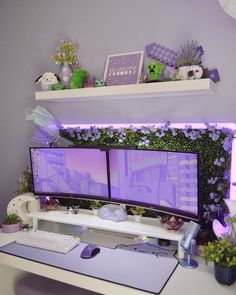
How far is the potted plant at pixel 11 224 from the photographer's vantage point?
1.96 meters

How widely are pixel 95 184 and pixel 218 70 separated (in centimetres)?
103

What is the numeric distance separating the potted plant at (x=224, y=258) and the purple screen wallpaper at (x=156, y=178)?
226mm

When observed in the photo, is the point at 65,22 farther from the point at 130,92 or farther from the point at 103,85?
the point at 130,92

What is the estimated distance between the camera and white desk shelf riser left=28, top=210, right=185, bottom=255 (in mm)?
1617

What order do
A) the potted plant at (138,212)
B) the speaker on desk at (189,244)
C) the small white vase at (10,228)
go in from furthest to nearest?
the small white vase at (10,228), the potted plant at (138,212), the speaker on desk at (189,244)

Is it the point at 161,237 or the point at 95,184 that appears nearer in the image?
the point at 161,237

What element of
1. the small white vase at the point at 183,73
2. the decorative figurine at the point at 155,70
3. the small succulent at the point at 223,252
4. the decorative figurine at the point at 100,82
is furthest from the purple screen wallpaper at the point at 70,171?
the small succulent at the point at 223,252

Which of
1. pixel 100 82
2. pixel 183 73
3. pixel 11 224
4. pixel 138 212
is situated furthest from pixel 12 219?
pixel 183 73

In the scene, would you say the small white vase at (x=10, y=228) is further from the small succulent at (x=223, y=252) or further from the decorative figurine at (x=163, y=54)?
the decorative figurine at (x=163, y=54)

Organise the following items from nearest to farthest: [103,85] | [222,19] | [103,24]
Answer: [222,19] < [103,85] < [103,24]

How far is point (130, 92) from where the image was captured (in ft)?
5.65

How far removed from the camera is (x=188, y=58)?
5.52 feet

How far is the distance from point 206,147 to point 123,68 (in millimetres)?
739

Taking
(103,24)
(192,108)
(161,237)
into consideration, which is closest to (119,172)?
(161,237)
